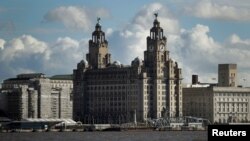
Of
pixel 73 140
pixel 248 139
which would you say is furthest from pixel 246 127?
pixel 73 140

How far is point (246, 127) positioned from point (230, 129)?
81 centimetres

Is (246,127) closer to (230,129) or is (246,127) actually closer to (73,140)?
(230,129)

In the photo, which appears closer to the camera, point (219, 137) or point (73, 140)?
point (219, 137)

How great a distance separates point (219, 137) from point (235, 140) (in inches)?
21.5

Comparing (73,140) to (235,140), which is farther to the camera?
(73,140)

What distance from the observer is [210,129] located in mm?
28094

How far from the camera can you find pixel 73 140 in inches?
5482

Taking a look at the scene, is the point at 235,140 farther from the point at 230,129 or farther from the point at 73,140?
the point at 73,140

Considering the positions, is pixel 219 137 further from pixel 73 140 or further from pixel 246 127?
pixel 73 140

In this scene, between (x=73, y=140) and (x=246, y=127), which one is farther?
(x=73, y=140)

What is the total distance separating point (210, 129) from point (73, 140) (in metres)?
112

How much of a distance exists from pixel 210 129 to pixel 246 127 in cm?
134

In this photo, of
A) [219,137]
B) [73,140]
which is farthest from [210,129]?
[73,140]

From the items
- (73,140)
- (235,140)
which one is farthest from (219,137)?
(73,140)
